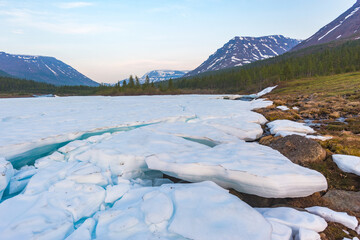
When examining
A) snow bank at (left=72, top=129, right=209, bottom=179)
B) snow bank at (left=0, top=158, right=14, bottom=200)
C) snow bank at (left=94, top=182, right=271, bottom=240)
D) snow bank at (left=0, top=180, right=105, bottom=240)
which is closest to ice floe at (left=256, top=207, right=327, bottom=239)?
snow bank at (left=94, top=182, right=271, bottom=240)

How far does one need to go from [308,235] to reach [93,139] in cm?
832

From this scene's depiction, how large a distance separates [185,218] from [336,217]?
3171 mm

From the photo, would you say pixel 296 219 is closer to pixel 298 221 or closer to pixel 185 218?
pixel 298 221

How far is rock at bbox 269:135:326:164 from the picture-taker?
6766 mm

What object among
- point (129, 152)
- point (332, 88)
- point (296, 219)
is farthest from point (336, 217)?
point (332, 88)

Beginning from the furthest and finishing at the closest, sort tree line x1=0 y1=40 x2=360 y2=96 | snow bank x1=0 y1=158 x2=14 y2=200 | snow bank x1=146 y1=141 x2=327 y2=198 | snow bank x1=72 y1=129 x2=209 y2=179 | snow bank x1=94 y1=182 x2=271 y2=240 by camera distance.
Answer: tree line x1=0 y1=40 x2=360 y2=96
snow bank x1=72 y1=129 x2=209 y2=179
snow bank x1=0 y1=158 x2=14 y2=200
snow bank x1=146 y1=141 x2=327 y2=198
snow bank x1=94 y1=182 x2=271 y2=240

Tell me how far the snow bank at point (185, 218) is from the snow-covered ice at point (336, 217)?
5.54 ft

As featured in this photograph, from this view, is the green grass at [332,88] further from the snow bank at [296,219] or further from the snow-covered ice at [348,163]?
the snow bank at [296,219]

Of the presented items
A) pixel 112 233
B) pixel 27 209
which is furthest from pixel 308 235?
pixel 27 209

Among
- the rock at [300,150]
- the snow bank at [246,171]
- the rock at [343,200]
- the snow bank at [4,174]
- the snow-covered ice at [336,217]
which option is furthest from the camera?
the rock at [300,150]

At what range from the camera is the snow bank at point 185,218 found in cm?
311

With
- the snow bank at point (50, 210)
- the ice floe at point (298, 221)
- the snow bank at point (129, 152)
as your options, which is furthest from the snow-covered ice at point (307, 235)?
the snow bank at point (50, 210)

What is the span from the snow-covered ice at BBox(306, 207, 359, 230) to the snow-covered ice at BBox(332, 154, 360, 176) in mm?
2819

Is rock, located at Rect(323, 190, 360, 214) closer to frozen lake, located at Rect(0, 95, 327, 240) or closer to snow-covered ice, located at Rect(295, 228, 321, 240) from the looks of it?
frozen lake, located at Rect(0, 95, 327, 240)
